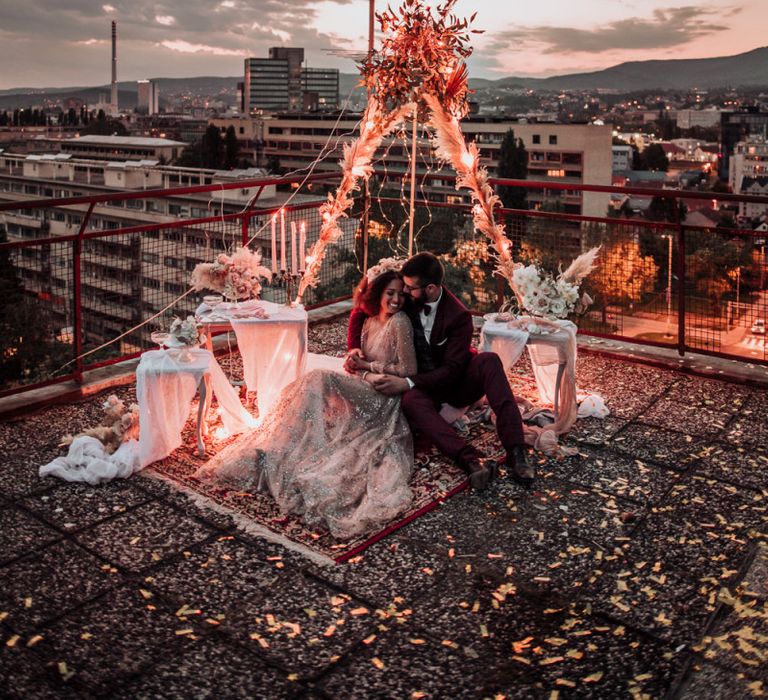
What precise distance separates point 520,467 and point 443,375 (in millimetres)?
727

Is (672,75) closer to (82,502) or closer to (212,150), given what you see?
(212,150)

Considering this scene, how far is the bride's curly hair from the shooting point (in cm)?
483

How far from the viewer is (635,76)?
10406cm

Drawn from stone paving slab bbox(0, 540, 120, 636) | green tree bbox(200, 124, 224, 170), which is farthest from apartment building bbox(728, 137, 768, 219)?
stone paving slab bbox(0, 540, 120, 636)

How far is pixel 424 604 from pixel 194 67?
109 m

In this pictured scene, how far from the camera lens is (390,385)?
4621 millimetres

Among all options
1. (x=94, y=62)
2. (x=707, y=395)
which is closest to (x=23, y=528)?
(x=707, y=395)

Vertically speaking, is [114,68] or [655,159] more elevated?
[114,68]

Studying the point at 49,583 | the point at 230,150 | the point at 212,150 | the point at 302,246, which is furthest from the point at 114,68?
the point at 49,583

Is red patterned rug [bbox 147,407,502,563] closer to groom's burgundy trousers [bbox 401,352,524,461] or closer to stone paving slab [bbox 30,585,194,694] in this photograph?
groom's burgundy trousers [bbox 401,352,524,461]

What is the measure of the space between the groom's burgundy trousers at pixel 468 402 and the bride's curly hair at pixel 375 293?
57 centimetres

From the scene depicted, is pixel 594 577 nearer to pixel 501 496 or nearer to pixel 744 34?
pixel 501 496

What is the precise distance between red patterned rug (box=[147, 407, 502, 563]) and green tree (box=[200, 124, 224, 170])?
315 feet

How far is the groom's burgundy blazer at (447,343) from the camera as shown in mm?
4758
